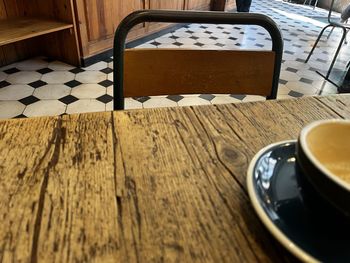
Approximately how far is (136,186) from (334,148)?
294 mm

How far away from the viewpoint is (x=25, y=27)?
2441 mm

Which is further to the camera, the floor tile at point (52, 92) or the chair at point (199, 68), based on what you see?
the floor tile at point (52, 92)

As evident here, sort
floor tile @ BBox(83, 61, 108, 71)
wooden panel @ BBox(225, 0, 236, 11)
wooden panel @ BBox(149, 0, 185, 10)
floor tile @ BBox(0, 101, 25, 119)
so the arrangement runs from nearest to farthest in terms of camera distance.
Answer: floor tile @ BBox(0, 101, 25, 119) → floor tile @ BBox(83, 61, 108, 71) → wooden panel @ BBox(149, 0, 185, 10) → wooden panel @ BBox(225, 0, 236, 11)

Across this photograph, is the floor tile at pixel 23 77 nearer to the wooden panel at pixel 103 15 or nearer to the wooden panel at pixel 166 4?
the wooden panel at pixel 103 15

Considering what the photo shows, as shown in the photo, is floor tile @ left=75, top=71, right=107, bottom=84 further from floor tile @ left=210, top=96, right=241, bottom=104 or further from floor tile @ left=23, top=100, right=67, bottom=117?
floor tile @ left=210, top=96, right=241, bottom=104

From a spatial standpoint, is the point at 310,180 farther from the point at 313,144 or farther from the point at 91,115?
the point at 91,115

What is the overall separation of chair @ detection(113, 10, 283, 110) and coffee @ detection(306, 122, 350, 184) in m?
0.39

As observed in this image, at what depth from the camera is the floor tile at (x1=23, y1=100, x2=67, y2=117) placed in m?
2.11

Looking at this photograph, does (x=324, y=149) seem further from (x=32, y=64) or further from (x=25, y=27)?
(x=32, y=64)

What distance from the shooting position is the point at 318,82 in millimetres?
2986

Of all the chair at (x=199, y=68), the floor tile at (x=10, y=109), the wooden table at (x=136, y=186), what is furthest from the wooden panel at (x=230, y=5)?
the wooden table at (x=136, y=186)

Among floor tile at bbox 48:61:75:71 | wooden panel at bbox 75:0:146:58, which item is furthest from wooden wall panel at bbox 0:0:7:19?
wooden panel at bbox 75:0:146:58

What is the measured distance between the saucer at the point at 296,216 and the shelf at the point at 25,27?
7.57 ft

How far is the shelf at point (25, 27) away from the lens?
2240 millimetres
